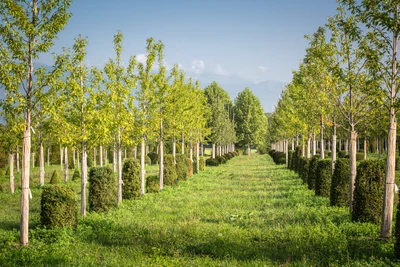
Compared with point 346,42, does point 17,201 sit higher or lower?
lower

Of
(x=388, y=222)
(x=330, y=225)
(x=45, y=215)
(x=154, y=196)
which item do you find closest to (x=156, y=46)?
(x=154, y=196)

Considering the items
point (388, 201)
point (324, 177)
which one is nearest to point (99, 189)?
point (324, 177)

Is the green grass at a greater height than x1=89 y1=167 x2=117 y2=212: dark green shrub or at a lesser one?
lesser

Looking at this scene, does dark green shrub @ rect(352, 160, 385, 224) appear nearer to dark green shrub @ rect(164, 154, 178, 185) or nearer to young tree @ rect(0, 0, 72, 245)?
young tree @ rect(0, 0, 72, 245)

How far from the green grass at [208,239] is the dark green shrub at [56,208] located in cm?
41

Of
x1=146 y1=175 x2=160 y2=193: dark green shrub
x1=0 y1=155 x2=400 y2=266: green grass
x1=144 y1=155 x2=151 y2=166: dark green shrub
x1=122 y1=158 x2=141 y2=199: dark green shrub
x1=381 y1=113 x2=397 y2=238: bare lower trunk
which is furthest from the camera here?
x1=144 y1=155 x2=151 y2=166: dark green shrub

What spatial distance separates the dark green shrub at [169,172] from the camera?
24.1 m

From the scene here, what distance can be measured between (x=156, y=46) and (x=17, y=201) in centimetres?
1210

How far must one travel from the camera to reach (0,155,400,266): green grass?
806cm

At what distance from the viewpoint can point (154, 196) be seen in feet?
62.8

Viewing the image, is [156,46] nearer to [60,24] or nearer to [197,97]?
[60,24]

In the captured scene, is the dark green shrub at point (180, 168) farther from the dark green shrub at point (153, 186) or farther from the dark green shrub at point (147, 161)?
the dark green shrub at point (147, 161)

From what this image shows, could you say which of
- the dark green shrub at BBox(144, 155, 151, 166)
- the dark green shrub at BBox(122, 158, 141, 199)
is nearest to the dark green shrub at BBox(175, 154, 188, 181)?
the dark green shrub at BBox(122, 158, 141, 199)

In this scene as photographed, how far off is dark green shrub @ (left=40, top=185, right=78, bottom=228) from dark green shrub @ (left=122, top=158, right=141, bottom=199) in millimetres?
6882
